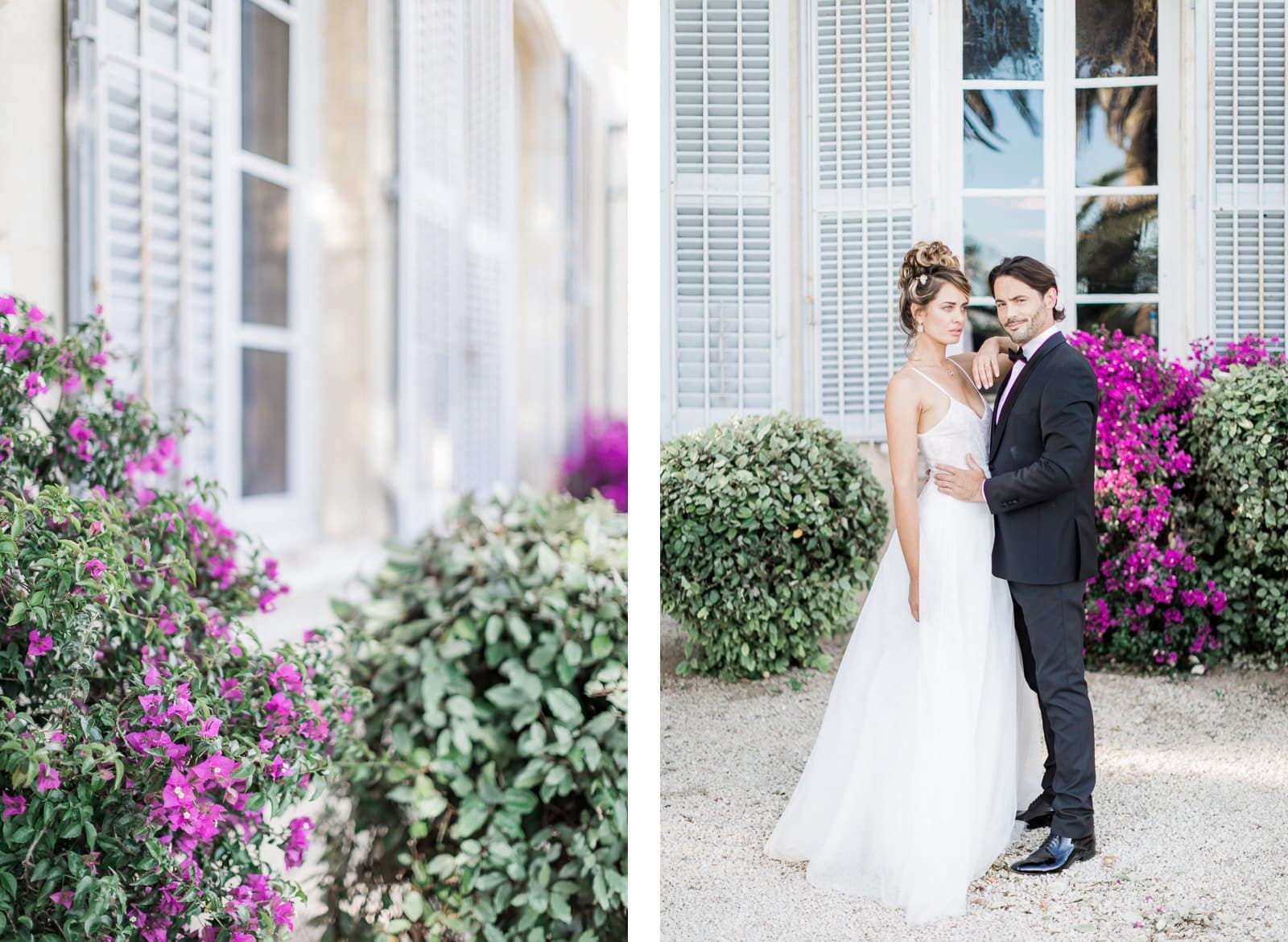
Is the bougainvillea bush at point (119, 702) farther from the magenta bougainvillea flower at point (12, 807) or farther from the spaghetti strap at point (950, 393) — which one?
the spaghetti strap at point (950, 393)

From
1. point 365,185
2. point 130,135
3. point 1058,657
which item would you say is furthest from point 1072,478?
point 130,135

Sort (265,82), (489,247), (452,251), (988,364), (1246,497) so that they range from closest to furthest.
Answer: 1. (1246,497)
2. (988,364)
3. (265,82)
4. (452,251)
5. (489,247)

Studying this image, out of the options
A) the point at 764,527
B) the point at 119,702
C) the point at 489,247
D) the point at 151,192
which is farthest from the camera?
the point at 489,247

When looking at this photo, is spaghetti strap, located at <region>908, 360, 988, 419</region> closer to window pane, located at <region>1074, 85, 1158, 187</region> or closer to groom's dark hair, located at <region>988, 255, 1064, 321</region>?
groom's dark hair, located at <region>988, 255, 1064, 321</region>

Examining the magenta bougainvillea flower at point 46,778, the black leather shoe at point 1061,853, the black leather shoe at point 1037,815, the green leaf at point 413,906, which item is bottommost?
the green leaf at point 413,906

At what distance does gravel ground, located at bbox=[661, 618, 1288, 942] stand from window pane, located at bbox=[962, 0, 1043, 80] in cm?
129

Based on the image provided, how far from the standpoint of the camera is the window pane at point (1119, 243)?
2.00m

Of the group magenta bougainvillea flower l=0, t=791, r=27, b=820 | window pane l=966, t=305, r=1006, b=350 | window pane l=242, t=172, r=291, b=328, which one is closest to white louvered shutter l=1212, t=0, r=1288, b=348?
window pane l=966, t=305, r=1006, b=350

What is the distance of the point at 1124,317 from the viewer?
202 cm

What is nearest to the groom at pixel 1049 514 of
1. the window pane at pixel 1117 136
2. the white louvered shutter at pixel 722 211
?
the window pane at pixel 1117 136

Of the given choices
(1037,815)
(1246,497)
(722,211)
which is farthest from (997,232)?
(1037,815)

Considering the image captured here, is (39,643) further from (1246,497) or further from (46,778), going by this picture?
(1246,497)

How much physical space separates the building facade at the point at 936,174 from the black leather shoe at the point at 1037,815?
0.89 metres

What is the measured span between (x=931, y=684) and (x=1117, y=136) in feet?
4.01
